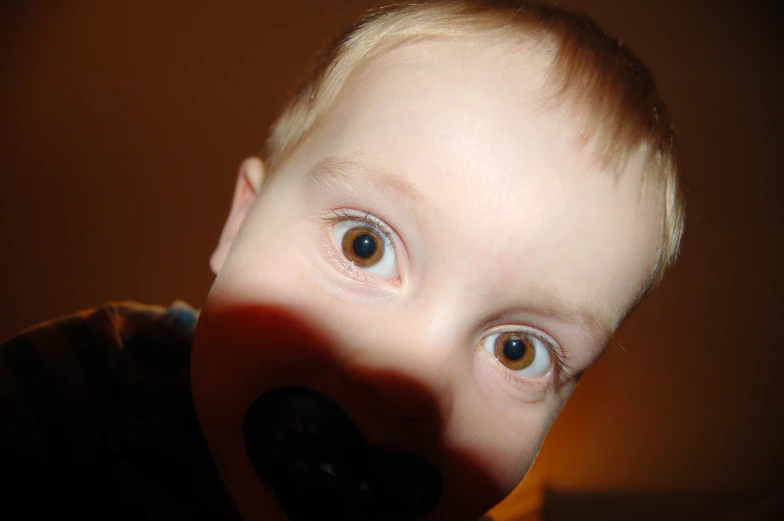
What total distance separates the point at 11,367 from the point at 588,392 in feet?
3.71

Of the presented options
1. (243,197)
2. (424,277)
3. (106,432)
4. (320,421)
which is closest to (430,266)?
(424,277)

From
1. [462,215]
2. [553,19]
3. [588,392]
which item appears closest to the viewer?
[462,215]

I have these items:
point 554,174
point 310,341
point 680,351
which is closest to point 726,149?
point 680,351

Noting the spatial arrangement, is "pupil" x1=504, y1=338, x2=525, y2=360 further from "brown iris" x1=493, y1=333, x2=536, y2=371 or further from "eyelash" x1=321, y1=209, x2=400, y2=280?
"eyelash" x1=321, y1=209, x2=400, y2=280

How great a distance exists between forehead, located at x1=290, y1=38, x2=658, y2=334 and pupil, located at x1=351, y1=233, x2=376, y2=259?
0.06 metres

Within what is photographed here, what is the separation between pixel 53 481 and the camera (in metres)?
0.45

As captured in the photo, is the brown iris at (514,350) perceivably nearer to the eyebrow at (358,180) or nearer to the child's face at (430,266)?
the child's face at (430,266)

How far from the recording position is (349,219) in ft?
1.16

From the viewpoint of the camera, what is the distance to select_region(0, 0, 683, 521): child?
1.01 feet

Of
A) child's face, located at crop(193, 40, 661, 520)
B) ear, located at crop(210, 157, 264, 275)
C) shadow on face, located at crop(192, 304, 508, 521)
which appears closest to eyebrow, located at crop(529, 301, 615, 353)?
child's face, located at crop(193, 40, 661, 520)

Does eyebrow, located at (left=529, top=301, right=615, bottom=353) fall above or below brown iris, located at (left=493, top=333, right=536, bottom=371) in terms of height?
above

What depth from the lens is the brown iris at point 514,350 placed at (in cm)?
39

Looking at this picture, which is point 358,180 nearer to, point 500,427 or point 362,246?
point 362,246

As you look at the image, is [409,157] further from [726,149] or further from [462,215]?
[726,149]
